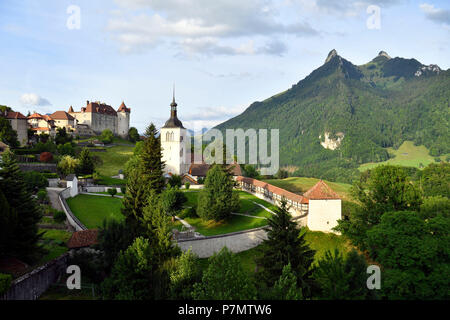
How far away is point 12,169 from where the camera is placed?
2612 centimetres

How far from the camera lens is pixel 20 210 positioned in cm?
2480

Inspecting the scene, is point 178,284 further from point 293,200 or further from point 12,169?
point 293,200

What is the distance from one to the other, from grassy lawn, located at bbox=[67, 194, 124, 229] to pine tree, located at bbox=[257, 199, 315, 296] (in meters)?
17.5

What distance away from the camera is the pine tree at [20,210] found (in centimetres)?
2350

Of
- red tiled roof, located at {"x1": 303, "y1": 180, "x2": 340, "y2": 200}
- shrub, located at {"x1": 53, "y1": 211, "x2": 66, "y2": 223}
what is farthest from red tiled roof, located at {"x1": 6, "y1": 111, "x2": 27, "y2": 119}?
red tiled roof, located at {"x1": 303, "y1": 180, "x2": 340, "y2": 200}

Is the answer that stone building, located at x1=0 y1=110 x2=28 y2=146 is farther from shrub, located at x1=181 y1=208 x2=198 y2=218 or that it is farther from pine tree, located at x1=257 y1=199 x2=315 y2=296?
pine tree, located at x1=257 y1=199 x2=315 y2=296

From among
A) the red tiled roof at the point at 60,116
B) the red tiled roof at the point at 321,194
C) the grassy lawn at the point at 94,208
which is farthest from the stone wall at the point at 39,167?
the red tiled roof at the point at 321,194

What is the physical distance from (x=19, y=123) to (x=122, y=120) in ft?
142

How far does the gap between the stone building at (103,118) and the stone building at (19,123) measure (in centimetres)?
2796

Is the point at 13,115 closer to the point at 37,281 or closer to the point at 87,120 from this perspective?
the point at 87,120

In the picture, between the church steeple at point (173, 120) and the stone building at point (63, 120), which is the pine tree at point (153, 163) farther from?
the stone building at point (63, 120)

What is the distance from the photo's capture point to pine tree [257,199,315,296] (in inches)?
848
